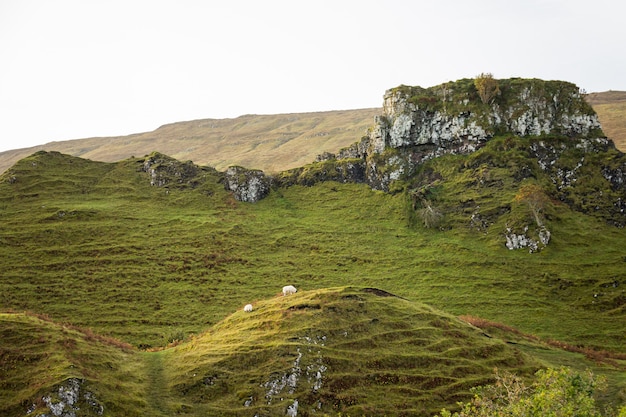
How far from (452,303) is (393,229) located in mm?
29411

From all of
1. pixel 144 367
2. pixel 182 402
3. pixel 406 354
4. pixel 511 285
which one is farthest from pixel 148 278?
pixel 511 285

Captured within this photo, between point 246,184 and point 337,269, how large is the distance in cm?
4360

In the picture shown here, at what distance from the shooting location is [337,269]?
269 feet

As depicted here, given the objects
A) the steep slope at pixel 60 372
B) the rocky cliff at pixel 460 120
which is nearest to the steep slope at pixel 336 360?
the steep slope at pixel 60 372

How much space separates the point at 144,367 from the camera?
39.0 m

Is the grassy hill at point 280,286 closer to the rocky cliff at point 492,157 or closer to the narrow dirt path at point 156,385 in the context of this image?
the narrow dirt path at point 156,385

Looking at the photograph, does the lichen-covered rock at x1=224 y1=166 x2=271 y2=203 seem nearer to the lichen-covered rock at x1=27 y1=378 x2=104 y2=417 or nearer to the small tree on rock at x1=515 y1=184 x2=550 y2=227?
the small tree on rock at x1=515 y1=184 x2=550 y2=227

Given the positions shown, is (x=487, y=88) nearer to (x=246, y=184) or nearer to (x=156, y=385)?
(x=246, y=184)

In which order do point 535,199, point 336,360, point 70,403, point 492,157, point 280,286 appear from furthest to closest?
1. point 492,157
2. point 535,199
3. point 280,286
4. point 336,360
5. point 70,403

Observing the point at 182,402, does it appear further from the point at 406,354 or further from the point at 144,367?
Result: the point at 406,354

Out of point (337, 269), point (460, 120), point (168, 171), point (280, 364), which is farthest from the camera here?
point (168, 171)

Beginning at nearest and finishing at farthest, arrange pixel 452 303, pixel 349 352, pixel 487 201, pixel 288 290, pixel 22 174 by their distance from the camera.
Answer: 1. pixel 349 352
2. pixel 288 290
3. pixel 452 303
4. pixel 487 201
5. pixel 22 174

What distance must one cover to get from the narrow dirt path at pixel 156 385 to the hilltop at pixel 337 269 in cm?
20

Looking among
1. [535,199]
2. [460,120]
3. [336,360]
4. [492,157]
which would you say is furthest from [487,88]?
[336,360]
